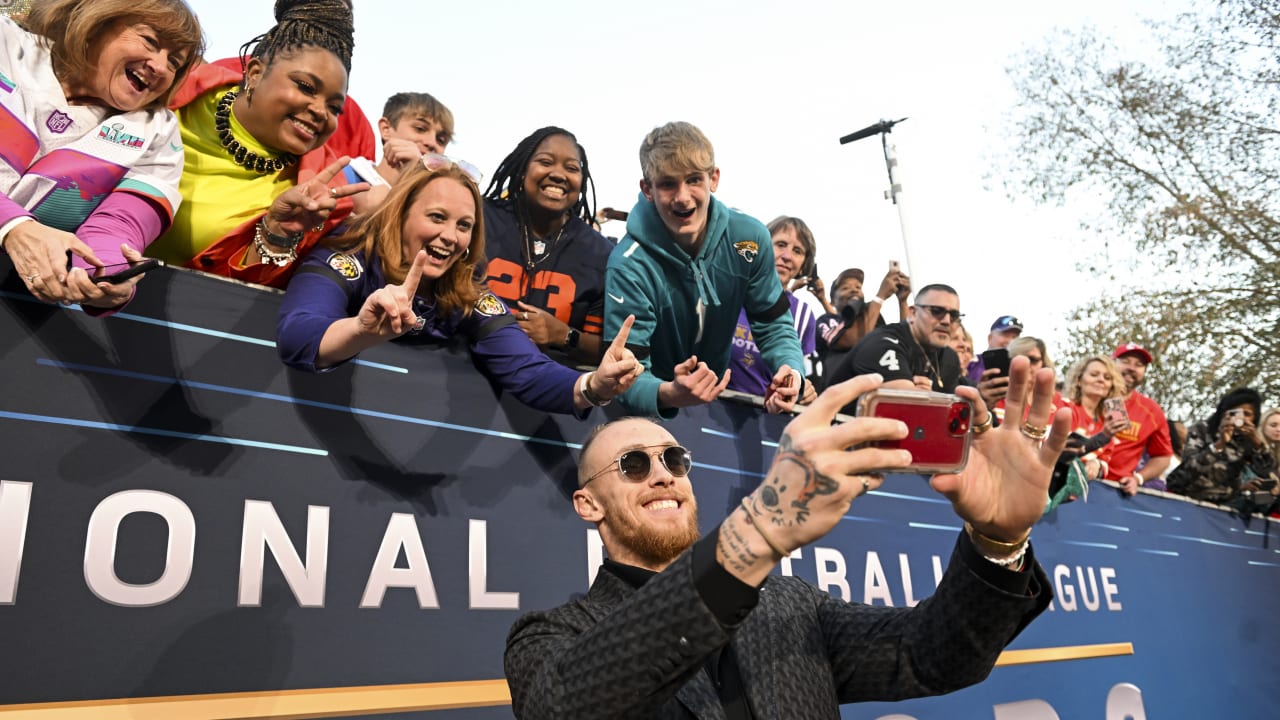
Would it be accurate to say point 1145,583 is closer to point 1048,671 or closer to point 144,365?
point 1048,671

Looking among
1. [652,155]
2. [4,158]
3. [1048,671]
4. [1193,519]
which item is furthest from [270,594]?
[1193,519]

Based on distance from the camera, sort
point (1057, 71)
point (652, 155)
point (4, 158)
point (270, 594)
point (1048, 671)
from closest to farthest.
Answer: point (4, 158) < point (270, 594) < point (652, 155) < point (1048, 671) < point (1057, 71)

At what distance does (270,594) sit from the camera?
8.63ft

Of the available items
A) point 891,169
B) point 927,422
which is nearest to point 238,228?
point 927,422

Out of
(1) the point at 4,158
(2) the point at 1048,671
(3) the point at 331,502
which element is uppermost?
A: (1) the point at 4,158

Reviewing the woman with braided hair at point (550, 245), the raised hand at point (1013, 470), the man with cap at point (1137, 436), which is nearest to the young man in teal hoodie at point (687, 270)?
the woman with braided hair at point (550, 245)

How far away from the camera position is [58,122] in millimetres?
2592

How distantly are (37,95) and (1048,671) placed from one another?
188 inches

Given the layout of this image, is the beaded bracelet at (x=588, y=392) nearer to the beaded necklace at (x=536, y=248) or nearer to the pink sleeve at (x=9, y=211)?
the beaded necklace at (x=536, y=248)

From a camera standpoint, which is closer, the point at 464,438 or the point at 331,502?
the point at 331,502

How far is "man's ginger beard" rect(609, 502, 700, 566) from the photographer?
2.45m

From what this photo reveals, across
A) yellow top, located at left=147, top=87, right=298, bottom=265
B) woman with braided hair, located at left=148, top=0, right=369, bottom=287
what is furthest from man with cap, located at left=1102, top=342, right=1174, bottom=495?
yellow top, located at left=147, top=87, right=298, bottom=265

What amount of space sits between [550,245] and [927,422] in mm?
2833

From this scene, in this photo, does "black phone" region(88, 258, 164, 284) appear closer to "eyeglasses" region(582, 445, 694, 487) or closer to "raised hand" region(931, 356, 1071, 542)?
"eyeglasses" region(582, 445, 694, 487)
